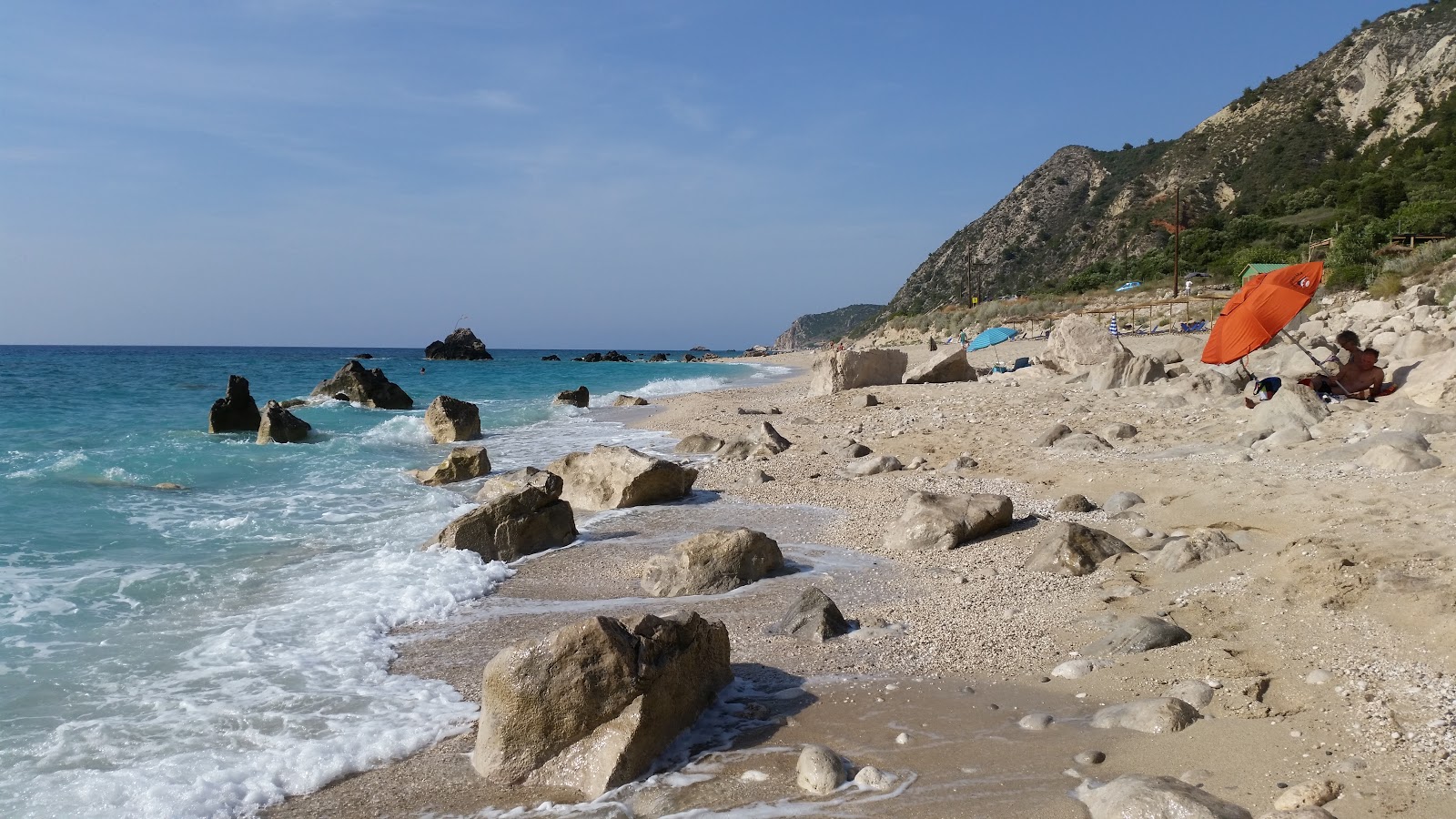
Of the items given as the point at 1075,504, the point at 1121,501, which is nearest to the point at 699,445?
the point at 1075,504

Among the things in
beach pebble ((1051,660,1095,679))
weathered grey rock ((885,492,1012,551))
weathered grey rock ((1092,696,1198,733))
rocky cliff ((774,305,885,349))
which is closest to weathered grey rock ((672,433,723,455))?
weathered grey rock ((885,492,1012,551))

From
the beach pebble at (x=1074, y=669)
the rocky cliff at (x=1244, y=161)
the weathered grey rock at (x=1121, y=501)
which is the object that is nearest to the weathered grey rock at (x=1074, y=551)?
the weathered grey rock at (x=1121, y=501)

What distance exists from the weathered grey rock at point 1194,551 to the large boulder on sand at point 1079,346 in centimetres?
1146

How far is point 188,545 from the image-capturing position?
8.41 meters

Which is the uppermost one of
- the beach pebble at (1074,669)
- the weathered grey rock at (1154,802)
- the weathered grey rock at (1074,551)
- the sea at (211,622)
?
the weathered grey rock at (1074,551)

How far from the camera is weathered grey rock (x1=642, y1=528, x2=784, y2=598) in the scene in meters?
6.38

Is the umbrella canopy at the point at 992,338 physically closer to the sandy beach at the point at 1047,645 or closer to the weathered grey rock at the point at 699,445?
the weathered grey rock at the point at 699,445

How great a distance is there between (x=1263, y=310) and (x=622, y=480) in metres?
7.83

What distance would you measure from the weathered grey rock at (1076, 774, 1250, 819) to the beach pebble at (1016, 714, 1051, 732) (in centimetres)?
63

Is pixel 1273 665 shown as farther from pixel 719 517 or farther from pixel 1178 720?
pixel 719 517

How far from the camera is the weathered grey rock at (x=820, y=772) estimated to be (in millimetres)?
3533

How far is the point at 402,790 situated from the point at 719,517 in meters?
5.37

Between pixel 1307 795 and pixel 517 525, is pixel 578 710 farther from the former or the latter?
pixel 517 525

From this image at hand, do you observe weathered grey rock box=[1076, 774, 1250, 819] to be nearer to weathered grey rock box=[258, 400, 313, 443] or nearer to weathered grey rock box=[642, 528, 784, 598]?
weathered grey rock box=[642, 528, 784, 598]
